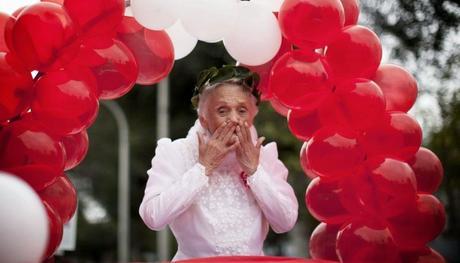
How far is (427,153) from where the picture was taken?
4.52m

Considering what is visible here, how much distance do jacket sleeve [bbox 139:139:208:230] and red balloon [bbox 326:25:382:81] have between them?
1.01m

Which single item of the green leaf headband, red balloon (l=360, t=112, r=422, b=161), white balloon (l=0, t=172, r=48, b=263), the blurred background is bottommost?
the blurred background

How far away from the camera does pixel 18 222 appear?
2600mm

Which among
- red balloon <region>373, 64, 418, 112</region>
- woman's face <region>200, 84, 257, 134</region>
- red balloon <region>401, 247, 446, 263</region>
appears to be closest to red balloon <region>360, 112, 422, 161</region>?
red balloon <region>373, 64, 418, 112</region>

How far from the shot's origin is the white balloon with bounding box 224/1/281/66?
426 cm

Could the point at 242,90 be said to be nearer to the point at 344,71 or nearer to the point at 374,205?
the point at 344,71

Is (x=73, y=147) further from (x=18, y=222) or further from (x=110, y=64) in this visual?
(x=18, y=222)

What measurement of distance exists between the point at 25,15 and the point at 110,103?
62.7 feet

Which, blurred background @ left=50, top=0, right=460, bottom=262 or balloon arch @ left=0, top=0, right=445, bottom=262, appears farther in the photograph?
blurred background @ left=50, top=0, right=460, bottom=262

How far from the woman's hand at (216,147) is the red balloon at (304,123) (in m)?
0.82

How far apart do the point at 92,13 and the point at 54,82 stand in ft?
1.34

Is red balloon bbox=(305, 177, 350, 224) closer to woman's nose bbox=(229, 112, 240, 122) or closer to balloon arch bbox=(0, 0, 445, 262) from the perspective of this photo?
balloon arch bbox=(0, 0, 445, 262)

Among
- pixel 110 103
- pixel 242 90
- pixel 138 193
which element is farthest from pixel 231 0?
pixel 138 193

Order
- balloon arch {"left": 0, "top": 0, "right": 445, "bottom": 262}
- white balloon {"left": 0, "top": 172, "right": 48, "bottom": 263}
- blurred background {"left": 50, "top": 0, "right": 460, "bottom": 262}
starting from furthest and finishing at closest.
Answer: blurred background {"left": 50, "top": 0, "right": 460, "bottom": 262} → balloon arch {"left": 0, "top": 0, "right": 445, "bottom": 262} → white balloon {"left": 0, "top": 172, "right": 48, "bottom": 263}
